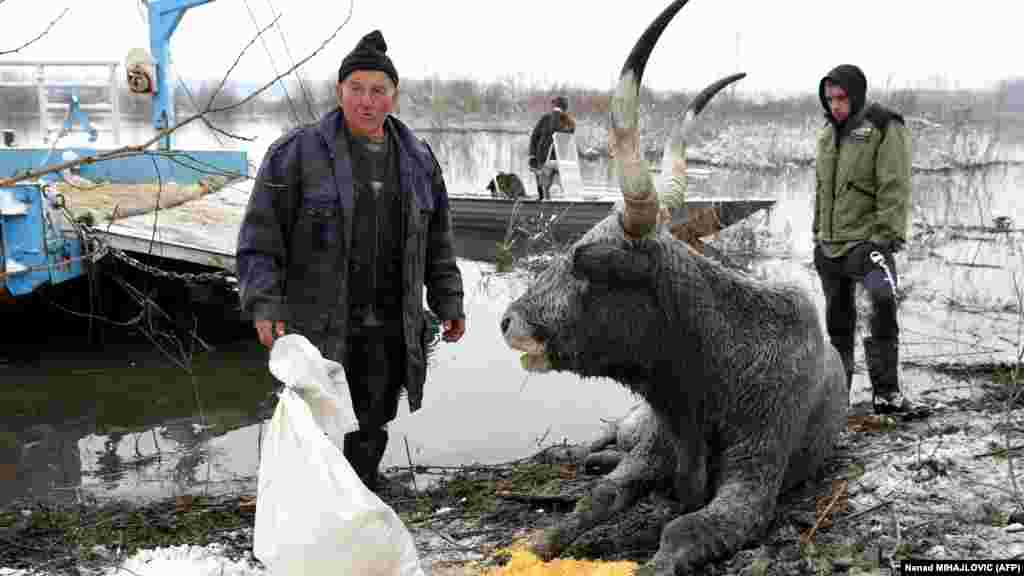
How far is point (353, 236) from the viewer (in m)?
3.81

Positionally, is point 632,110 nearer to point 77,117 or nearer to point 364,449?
point 364,449

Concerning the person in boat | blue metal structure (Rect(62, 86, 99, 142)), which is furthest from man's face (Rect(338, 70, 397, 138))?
the person in boat

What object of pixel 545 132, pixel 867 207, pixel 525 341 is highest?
pixel 545 132

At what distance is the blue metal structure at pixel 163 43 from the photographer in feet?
31.5

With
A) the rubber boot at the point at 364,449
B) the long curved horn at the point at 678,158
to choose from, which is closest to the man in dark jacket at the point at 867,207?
the long curved horn at the point at 678,158

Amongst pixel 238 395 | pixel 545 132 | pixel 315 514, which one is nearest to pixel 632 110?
pixel 315 514

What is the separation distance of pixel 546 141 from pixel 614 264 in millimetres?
11235

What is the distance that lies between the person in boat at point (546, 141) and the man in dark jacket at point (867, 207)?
29.2ft

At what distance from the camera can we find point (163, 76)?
1016 centimetres

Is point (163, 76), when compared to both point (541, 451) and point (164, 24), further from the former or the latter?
point (541, 451)

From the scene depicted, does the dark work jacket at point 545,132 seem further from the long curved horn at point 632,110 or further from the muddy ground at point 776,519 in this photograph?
the long curved horn at point 632,110

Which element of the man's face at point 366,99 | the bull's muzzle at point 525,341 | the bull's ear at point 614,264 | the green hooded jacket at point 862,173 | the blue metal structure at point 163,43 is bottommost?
the bull's muzzle at point 525,341

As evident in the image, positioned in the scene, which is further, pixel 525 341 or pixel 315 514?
pixel 525 341

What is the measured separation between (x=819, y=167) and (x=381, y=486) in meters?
3.24
